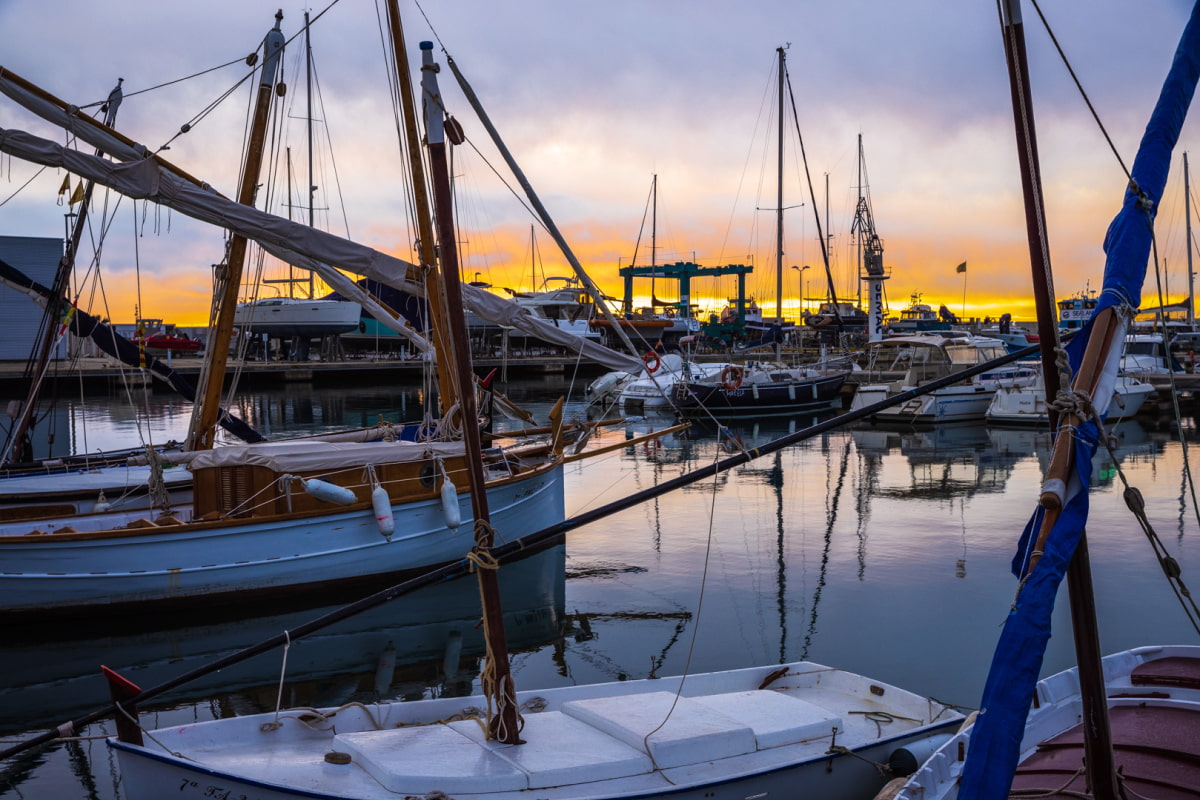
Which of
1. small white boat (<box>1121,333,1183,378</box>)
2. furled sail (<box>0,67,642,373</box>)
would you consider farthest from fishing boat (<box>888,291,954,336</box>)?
furled sail (<box>0,67,642,373</box>)

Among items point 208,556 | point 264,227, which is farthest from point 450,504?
point 264,227

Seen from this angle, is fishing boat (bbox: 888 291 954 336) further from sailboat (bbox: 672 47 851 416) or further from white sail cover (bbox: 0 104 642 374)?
white sail cover (bbox: 0 104 642 374)

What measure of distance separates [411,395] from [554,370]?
677 inches

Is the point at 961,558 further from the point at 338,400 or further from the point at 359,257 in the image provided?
the point at 338,400

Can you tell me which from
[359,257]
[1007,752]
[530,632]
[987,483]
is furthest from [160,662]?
[987,483]

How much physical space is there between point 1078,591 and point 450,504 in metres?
10.5

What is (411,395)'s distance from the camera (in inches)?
2184

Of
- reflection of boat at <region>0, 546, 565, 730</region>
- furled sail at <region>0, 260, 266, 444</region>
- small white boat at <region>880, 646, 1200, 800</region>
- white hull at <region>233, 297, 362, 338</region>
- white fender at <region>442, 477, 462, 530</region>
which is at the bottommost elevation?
reflection of boat at <region>0, 546, 565, 730</region>

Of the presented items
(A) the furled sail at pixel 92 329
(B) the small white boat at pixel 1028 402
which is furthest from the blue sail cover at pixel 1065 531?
(B) the small white boat at pixel 1028 402

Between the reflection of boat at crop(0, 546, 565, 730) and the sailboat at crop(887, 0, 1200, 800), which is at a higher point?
the sailboat at crop(887, 0, 1200, 800)

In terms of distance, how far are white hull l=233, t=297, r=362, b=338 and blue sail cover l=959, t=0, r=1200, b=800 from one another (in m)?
59.7

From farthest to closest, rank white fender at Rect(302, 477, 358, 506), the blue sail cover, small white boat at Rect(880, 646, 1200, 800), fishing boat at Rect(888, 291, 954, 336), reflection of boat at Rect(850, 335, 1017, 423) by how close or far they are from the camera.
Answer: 1. fishing boat at Rect(888, 291, 954, 336)
2. reflection of boat at Rect(850, 335, 1017, 423)
3. white fender at Rect(302, 477, 358, 506)
4. small white boat at Rect(880, 646, 1200, 800)
5. the blue sail cover

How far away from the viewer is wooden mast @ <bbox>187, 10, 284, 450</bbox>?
14.4 metres

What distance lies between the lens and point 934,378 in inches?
1543
